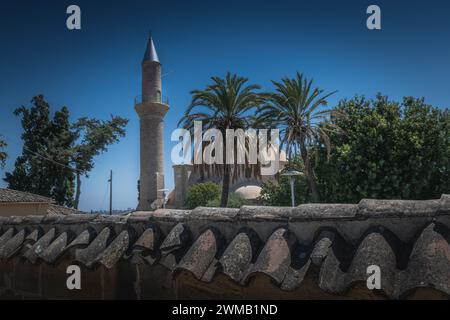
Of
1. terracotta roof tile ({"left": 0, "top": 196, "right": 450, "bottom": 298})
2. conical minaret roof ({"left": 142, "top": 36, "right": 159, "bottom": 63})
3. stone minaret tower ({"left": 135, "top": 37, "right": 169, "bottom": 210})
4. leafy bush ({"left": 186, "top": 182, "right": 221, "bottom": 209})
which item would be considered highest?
conical minaret roof ({"left": 142, "top": 36, "right": 159, "bottom": 63})

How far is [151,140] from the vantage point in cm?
3384

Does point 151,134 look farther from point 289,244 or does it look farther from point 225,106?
point 289,244

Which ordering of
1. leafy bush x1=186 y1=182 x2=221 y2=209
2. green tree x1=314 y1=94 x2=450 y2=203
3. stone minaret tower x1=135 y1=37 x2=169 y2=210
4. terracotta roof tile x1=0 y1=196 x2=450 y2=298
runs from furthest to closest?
leafy bush x1=186 y1=182 x2=221 y2=209 → stone minaret tower x1=135 y1=37 x2=169 y2=210 → green tree x1=314 y1=94 x2=450 y2=203 → terracotta roof tile x1=0 y1=196 x2=450 y2=298

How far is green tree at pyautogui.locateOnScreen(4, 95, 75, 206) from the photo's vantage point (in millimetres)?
37438

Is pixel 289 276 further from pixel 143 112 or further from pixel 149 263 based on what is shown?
pixel 143 112

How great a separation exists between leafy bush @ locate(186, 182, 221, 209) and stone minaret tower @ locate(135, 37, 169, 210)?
4573 mm

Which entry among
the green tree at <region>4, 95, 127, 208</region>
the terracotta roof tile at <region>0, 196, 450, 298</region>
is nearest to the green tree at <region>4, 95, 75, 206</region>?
the green tree at <region>4, 95, 127, 208</region>

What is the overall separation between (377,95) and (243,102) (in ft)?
25.1

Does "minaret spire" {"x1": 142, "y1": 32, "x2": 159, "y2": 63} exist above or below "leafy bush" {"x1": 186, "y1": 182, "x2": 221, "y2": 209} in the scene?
above

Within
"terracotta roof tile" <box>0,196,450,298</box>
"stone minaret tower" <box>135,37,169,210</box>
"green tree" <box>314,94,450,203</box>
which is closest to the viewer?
"terracotta roof tile" <box>0,196,450,298</box>

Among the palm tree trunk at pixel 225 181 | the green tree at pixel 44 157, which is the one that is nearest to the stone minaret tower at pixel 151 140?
the green tree at pixel 44 157

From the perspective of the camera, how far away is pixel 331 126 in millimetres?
20047

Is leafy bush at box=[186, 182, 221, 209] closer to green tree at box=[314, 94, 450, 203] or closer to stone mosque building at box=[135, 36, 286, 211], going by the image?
stone mosque building at box=[135, 36, 286, 211]
